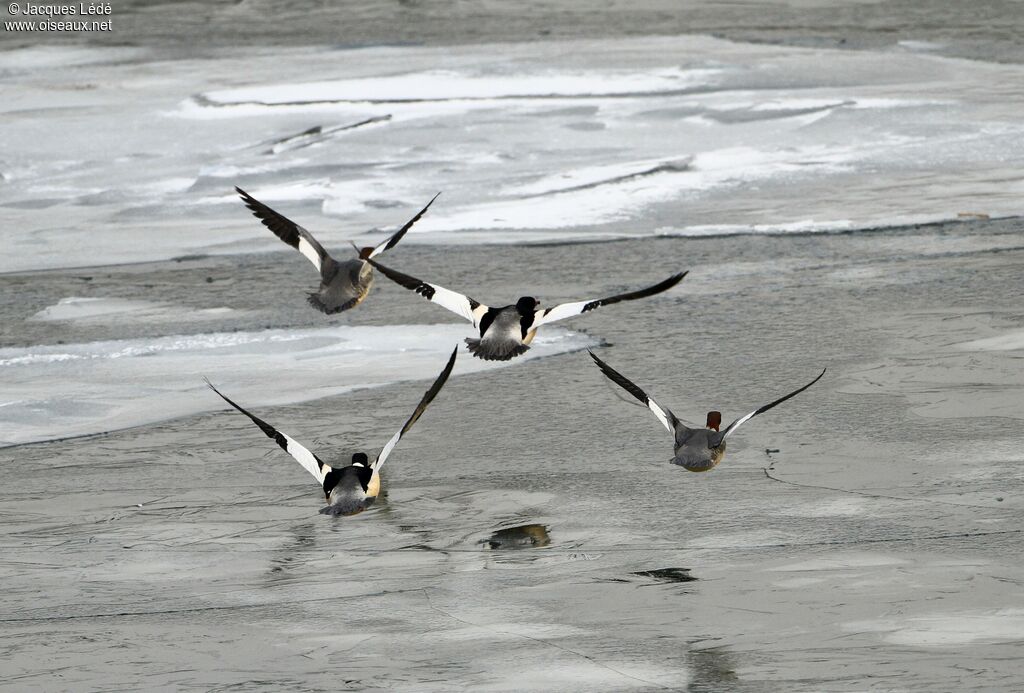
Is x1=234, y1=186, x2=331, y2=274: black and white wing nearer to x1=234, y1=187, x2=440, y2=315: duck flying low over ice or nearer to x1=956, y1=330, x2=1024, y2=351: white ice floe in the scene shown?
x1=234, y1=187, x2=440, y2=315: duck flying low over ice

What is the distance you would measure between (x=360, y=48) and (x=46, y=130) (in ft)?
19.9

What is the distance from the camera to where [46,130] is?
18125 millimetres

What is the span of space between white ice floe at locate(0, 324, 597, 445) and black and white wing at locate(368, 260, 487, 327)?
5.54 ft

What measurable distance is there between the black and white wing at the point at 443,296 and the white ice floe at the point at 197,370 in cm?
169

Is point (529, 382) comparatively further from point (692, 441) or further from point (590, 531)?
point (590, 531)

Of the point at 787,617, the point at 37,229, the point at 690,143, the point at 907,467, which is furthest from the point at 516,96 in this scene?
the point at 787,617

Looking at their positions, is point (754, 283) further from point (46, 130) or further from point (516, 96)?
point (46, 130)

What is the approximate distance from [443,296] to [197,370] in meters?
2.67

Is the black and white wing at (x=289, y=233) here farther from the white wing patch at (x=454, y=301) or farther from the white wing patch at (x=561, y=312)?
the white wing patch at (x=561, y=312)

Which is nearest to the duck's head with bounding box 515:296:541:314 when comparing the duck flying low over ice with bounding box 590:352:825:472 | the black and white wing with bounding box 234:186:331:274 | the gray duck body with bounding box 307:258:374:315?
the duck flying low over ice with bounding box 590:352:825:472

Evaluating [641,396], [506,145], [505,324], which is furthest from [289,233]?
[506,145]

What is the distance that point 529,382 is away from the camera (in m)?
9.50

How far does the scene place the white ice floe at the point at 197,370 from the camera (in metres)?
9.18

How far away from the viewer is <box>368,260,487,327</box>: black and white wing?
749 cm
